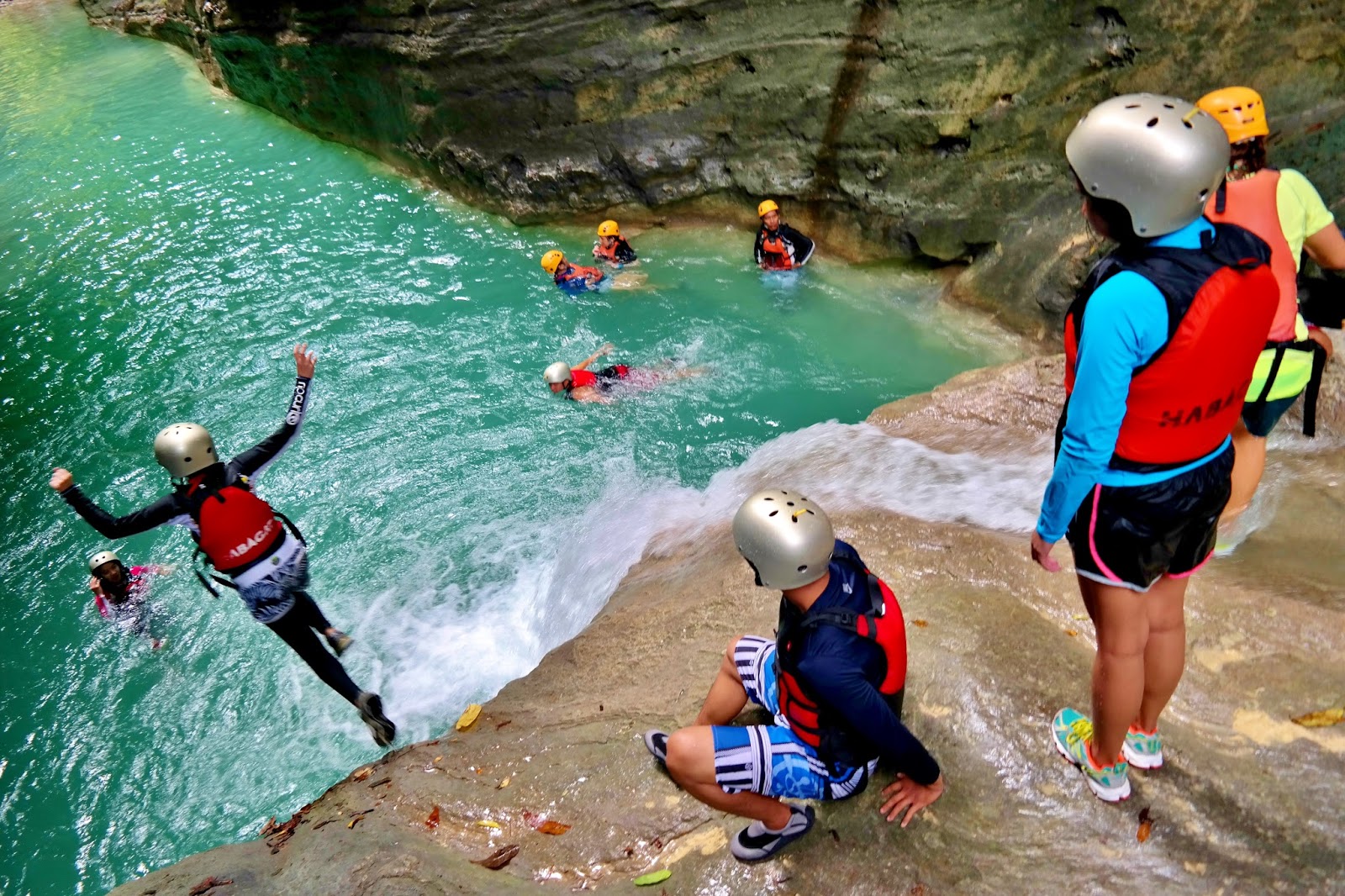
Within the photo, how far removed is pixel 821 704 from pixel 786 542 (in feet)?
1.68

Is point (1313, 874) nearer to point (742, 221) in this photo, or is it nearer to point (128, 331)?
point (742, 221)

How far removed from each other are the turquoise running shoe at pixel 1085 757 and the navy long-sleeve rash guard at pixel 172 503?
393cm

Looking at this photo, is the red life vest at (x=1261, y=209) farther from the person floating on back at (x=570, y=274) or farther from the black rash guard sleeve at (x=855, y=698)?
the person floating on back at (x=570, y=274)

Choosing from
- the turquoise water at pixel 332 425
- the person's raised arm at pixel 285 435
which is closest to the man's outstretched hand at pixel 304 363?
the person's raised arm at pixel 285 435

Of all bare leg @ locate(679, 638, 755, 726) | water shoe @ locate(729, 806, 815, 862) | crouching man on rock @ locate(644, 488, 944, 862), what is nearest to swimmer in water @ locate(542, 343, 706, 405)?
bare leg @ locate(679, 638, 755, 726)

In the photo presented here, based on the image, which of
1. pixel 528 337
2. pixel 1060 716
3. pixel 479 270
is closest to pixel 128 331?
pixel 479 270

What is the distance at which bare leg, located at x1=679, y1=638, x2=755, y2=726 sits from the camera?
3057 mm

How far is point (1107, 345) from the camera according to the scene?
6.49 feet

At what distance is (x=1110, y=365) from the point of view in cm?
199

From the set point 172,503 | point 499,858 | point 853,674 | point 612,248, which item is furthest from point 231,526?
point 612,248

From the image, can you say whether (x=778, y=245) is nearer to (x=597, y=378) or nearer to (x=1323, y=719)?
(x=597, y=378)

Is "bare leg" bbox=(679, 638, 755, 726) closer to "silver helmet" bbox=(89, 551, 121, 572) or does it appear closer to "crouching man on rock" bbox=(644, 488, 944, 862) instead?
"crouching man on rock" bbox=(644, 488, 944, 862)

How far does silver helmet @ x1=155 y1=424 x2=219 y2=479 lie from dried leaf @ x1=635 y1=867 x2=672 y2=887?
9.75ft

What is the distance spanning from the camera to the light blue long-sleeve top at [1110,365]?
6.42 feet
